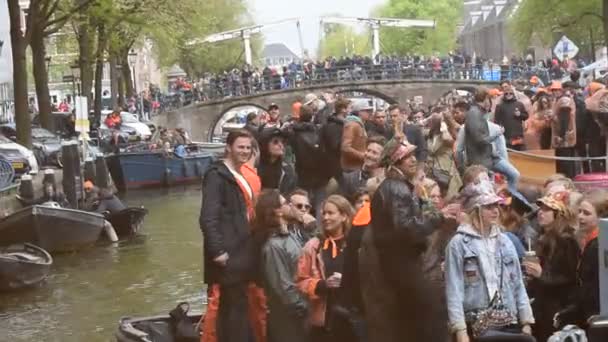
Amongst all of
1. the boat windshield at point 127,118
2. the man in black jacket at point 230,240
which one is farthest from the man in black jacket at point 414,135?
the boat windshield at point 127,118

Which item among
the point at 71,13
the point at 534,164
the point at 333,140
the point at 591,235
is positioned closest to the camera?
the point at 591,235

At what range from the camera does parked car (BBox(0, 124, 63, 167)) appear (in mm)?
→ 34906

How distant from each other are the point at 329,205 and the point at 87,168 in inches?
880

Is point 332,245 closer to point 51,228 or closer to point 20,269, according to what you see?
point 20,269

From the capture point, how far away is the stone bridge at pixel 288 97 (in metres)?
55.7

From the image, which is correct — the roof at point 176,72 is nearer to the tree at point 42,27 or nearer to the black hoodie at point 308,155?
the tree at point 42,27

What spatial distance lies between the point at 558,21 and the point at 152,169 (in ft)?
70.4

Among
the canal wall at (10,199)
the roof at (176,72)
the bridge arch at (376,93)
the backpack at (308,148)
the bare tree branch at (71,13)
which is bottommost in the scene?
the canal wall at (10,199)

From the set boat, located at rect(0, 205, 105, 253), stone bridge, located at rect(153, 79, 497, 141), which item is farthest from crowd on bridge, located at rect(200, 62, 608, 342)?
stone bridge, located at rect(153, 79, 497, 141)

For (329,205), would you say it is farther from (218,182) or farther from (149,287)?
(149,287)

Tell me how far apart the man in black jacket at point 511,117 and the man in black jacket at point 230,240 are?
28.8 ft

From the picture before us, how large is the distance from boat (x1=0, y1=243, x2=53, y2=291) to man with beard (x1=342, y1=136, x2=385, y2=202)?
7.25 metres

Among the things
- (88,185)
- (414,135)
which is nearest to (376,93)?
(88,185)

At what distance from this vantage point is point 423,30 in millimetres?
96500
